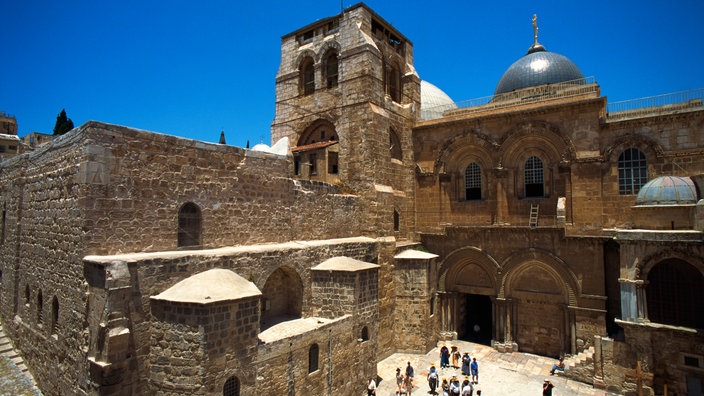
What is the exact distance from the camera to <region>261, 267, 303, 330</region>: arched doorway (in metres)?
11.4

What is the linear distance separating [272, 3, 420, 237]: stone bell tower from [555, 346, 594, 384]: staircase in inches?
298

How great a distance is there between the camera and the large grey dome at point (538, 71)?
18.5m

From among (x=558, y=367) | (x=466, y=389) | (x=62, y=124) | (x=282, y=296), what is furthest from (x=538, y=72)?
(x=62, y=124)

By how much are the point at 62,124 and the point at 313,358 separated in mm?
33688

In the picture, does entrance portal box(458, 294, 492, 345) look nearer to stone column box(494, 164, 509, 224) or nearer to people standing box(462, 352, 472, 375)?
people standing box(462, 352, 472, 375)

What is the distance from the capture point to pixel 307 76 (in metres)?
18.4

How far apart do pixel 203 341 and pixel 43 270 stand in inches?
221

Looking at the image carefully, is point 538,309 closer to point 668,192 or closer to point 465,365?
point 465,365

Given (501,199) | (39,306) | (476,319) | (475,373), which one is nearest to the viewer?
(39,306)

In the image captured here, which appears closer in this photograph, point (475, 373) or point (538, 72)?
point (475, 373)

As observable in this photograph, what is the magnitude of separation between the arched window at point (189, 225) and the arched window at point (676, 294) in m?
13.4

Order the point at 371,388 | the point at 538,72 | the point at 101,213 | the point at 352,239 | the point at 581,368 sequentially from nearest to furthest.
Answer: the point at 101,213
the point at 371,388
the point at 581,368
the point at 352,239
the point at 538,72

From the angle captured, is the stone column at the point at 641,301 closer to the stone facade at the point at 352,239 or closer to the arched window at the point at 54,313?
the stone facade at the point at 352,239

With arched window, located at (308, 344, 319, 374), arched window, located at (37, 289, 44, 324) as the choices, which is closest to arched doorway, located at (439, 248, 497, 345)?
arched window, located at (308, 344, 319, 374)
